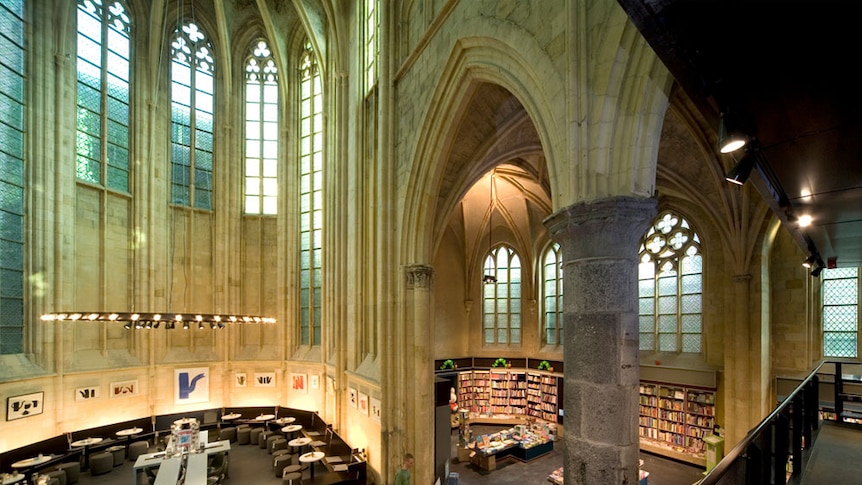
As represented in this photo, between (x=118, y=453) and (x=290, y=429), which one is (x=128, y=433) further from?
(x=290, y=429)

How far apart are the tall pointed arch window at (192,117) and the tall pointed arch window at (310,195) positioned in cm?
320

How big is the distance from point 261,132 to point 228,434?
10.5 meters

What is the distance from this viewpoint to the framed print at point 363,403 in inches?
426

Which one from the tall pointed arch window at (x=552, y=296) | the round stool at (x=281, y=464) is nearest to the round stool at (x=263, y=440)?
the round stool at (x=281, y=464)

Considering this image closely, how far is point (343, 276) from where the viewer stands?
12.8 metres

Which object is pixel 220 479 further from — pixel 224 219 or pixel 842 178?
pixel 842 178

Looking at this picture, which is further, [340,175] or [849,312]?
[340,175]

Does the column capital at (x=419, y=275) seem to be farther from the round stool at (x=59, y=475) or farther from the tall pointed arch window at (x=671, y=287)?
the round stool at (x=59, y=475)

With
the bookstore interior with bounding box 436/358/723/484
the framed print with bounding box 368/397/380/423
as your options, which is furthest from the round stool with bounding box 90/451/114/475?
the bookstore interior with bounding box 436/358/723/484

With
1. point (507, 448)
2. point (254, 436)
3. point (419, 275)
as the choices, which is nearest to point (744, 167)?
point (419, 275)

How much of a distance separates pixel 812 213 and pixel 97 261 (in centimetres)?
1605

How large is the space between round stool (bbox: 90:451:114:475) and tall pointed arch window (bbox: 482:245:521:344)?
493 inches

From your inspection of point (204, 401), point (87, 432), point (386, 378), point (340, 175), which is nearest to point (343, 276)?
point (340, 175)

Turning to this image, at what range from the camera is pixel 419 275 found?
930 centimetres
